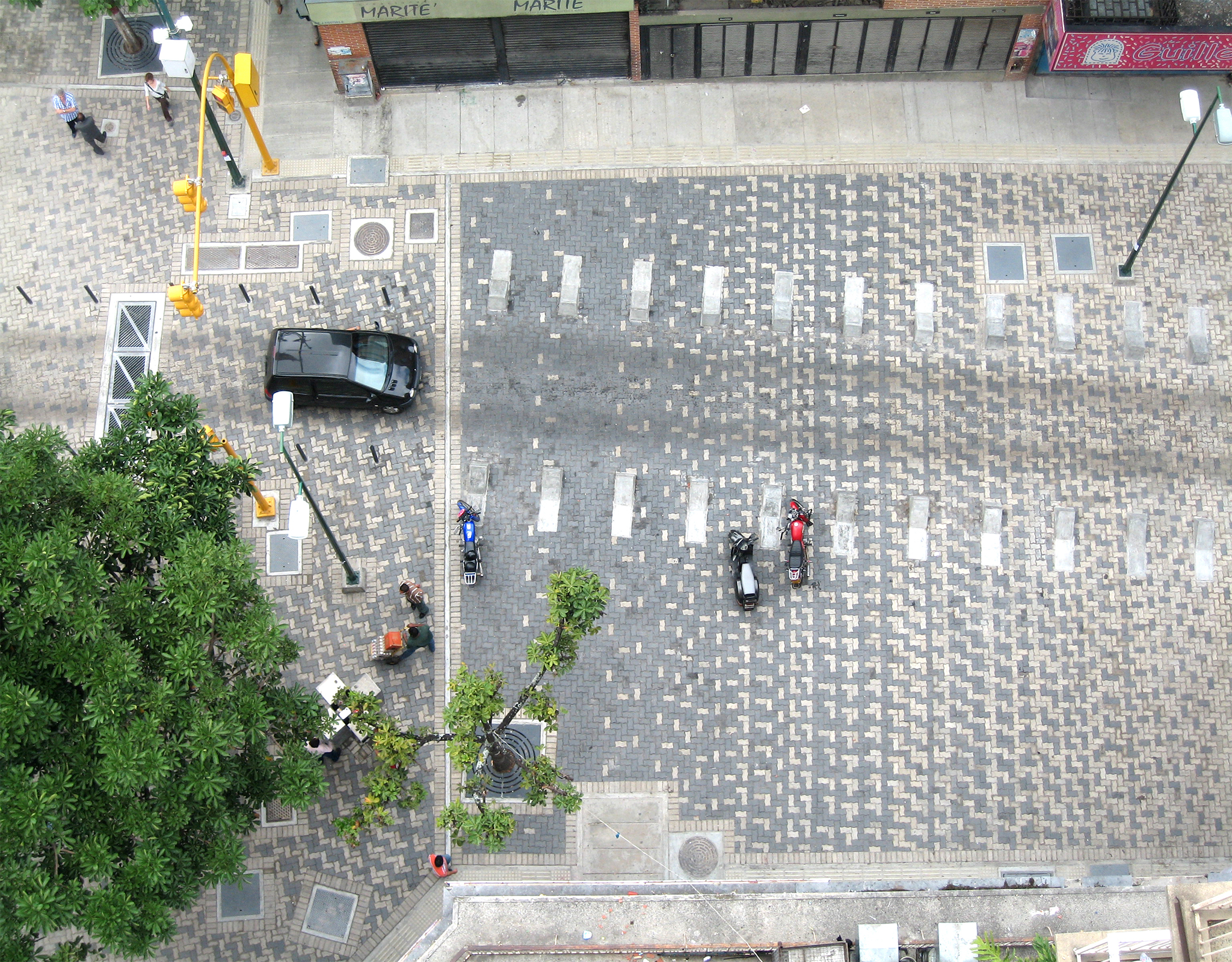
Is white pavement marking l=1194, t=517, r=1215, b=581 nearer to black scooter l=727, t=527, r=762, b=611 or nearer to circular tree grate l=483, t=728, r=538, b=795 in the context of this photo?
black scooter l=727, t=527, r=762, b=611

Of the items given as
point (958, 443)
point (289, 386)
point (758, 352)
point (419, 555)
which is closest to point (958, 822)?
point (958, 443)

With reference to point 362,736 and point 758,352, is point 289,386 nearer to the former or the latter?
point 362,736

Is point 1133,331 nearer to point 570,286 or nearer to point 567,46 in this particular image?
point 570,286

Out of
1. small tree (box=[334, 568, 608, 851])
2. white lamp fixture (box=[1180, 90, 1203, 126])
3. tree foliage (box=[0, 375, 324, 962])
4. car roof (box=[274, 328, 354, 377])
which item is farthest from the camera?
car roof (box=[274, 328, 354, 377])

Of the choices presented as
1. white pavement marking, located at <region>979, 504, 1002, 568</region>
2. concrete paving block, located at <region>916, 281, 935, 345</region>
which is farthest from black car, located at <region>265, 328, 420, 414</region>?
white pavement marking, located at <region>979, 504, 1002, 568</region>

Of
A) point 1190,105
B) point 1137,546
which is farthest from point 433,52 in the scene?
point 1137,546

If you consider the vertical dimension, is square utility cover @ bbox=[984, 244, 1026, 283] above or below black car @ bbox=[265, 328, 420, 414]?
above

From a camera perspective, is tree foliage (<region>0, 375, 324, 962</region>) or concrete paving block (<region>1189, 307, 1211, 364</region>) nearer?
tree foliage (<region>0, 375, 324, 962</region>)

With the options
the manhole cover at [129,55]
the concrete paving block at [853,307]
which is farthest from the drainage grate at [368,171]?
the concrete paving block at [853,307]
